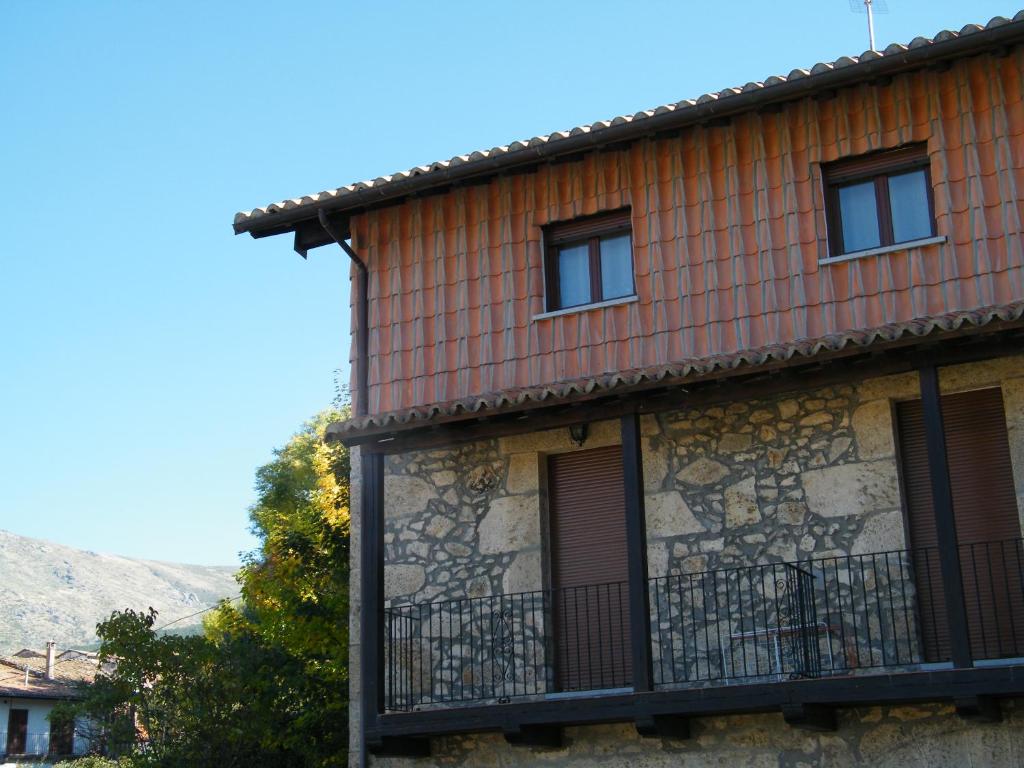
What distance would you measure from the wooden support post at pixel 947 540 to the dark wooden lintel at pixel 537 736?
11.1ft

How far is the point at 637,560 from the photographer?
1147 cm

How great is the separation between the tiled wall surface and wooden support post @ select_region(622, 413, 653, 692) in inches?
52.6

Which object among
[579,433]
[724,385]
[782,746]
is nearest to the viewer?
[782,746]

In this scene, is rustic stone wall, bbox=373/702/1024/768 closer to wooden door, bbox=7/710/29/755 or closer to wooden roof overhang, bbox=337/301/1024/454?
wooden roof overhang, bbox=337/301/1024/454

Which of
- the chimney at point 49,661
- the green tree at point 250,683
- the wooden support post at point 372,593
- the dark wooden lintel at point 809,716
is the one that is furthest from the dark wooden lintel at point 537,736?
the chimney at point 49,661

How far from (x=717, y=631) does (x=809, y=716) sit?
132cm

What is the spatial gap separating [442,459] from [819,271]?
3928 millimetres

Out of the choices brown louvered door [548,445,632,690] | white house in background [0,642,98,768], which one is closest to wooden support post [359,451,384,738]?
brown louvered door [548,445,632,690]

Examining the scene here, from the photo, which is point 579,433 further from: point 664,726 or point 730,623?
point 664,726

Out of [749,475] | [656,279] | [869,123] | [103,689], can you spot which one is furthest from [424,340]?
[103,689]

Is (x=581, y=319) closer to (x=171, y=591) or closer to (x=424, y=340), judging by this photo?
(x=424, y=340)

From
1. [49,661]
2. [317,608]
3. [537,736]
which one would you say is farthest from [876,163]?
[49,661]

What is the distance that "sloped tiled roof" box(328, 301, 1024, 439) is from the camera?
416 inches

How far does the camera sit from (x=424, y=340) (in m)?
14.0
